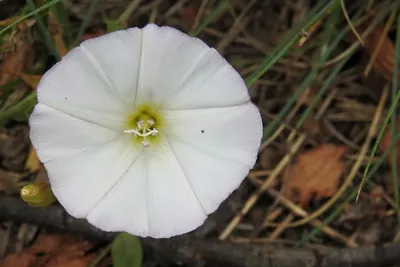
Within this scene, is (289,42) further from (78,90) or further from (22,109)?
(22,109)

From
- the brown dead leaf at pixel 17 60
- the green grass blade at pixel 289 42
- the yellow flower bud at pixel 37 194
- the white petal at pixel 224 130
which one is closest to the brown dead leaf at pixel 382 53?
the green grass blade at pixel 289 42

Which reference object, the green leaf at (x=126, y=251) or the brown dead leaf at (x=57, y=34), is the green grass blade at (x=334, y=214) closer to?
the green leaf at (x=126, y=251)

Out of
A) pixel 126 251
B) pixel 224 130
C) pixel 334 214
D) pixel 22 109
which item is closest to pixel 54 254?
pixel 126 251

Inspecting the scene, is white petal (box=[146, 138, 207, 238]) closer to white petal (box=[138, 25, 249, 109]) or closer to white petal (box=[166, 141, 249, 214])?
white petal (box=[166, 141, 249, 214])

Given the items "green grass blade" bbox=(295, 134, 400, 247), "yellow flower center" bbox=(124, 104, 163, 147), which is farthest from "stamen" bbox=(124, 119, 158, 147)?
"green grass blade" bbox=(295, 134, 400, 247)

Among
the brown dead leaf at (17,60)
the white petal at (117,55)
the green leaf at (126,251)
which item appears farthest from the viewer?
the brown dead leaf at (17,60)

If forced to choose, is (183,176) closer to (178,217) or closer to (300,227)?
(178,217)
